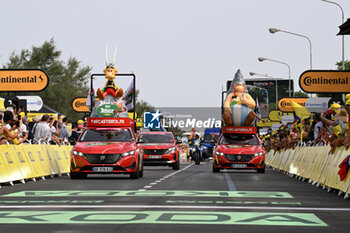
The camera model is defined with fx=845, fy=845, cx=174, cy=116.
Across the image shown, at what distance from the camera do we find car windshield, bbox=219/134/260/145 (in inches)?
1251

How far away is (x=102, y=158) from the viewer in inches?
923

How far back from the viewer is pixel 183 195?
16172 mm

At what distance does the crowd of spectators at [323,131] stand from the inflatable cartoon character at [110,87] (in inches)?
252

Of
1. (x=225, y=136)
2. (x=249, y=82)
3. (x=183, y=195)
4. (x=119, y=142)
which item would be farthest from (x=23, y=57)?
(x=183, y=195)

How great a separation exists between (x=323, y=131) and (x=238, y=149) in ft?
24.6

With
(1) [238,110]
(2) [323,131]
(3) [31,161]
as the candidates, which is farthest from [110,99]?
(2) [323,131]

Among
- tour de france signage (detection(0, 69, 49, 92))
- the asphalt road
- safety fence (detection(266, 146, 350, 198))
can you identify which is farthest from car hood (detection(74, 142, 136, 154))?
tour de france signage (detection(0, 69, 49, 92))

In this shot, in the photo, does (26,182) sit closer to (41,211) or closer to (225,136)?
(41,211)

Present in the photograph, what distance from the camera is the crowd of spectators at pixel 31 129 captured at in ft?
67.8

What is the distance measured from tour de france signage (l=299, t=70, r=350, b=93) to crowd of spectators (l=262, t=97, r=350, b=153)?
1.39 meters

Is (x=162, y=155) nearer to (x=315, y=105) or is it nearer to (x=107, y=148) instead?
(x=315, y=105)

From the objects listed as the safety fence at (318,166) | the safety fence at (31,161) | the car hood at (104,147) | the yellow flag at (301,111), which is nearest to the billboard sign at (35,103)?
the safety fence at (31,161)

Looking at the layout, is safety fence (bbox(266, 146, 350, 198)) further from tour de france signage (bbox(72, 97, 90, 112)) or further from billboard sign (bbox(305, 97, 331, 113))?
tour de france signage (bbox(72, 97, 90, 112))

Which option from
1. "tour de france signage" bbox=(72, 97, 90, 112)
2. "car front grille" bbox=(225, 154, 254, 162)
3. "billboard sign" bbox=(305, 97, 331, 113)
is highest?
"tour de france signage" bbox=(72, 97, 90, 112)
